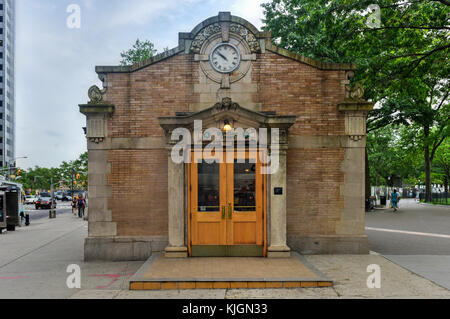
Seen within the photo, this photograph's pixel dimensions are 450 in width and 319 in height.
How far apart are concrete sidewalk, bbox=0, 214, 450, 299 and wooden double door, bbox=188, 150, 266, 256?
1.74 m

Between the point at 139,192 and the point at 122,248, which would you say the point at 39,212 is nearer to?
the point at 122,248

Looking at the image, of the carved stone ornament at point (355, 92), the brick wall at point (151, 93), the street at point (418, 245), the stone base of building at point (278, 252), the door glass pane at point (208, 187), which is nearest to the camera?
the street at point (418, 245)

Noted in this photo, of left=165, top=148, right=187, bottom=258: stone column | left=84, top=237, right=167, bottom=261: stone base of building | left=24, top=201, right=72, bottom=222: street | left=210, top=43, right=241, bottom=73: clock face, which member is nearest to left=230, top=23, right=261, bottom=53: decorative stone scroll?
left=210, top=43, right=241, bottom=73: clock face

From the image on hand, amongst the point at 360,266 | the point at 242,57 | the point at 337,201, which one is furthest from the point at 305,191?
the point at 242,57

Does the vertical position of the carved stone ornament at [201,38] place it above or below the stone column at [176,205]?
above

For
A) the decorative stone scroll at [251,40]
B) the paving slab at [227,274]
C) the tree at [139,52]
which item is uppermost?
the tree at [139,52]

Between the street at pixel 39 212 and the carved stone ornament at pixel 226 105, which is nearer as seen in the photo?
the carved stone ornament at pixel 226 105

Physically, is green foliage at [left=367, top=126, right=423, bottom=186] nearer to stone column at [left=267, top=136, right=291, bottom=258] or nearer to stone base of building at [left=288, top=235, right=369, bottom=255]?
stone base of building at [left=288, top=235, right=369, bottom=255]

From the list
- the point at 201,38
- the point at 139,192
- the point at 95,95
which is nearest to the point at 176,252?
the point at 139,192

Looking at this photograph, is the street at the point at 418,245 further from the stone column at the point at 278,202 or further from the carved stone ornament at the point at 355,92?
the carved stone ornament at the point at 355,92

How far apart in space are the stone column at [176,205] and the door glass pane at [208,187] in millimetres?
492

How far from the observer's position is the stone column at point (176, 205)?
9.24m

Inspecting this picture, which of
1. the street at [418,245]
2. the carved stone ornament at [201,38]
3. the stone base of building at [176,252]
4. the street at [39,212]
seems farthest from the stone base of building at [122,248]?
the street at [39,212]

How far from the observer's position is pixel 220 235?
364 inches
